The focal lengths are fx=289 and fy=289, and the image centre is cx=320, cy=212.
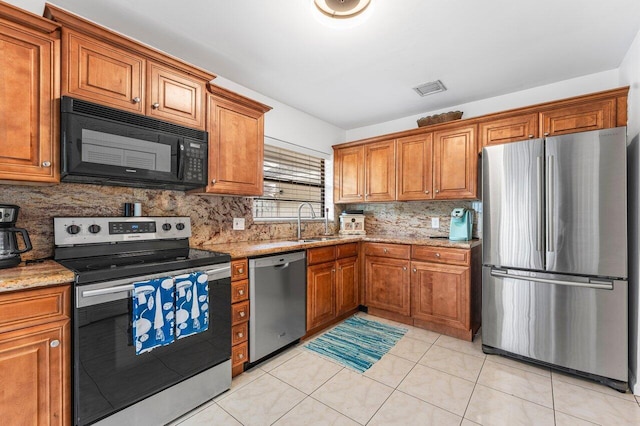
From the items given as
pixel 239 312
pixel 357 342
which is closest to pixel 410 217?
pixel 357 342

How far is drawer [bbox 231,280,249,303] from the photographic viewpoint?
83.4 inches

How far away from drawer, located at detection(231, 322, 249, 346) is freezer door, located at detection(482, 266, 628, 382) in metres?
2.06

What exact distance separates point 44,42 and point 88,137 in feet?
1.69

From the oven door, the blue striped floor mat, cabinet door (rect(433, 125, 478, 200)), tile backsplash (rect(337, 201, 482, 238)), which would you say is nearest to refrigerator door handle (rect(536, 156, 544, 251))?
cabinet door (rect(433, 125, 478, 200))

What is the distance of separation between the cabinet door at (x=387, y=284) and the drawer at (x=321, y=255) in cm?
62

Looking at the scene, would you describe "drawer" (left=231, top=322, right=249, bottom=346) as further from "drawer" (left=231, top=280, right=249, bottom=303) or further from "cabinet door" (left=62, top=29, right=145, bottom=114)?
"cabinet door" (left=62, top=29, right=145, bottom=114)

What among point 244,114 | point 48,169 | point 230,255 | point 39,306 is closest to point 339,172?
point 244,114

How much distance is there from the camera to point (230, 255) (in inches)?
80.8

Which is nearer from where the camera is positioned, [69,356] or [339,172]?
[69,356]

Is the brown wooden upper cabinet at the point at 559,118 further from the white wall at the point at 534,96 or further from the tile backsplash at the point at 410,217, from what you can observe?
the tile backsplash at the point at 410,217

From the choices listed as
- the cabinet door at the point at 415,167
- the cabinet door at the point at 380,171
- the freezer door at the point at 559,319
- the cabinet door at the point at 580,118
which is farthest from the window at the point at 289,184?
the cabinet door at the point at 580,118

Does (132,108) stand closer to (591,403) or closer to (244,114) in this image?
(244,114)

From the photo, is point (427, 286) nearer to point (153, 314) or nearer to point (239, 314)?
point (239, 314)

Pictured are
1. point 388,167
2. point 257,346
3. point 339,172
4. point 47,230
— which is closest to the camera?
point 47,230
